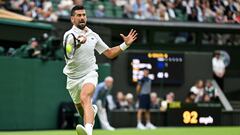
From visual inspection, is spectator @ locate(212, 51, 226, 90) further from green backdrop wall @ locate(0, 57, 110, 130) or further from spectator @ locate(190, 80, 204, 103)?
green backdrop wall @ locate(0, 57, 110, 130)

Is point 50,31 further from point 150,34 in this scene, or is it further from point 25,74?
point 150,34

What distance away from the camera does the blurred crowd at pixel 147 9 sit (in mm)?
22219

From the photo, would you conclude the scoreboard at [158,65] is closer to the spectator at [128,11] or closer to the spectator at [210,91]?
the spectator at [210,91]

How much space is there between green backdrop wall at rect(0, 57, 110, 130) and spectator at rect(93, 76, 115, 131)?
3.04 feet

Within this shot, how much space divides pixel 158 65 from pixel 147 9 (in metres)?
→ 3.20

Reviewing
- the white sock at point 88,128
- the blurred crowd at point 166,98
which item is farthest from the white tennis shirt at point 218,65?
the white sock at point 88,128

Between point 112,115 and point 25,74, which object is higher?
point 25,74

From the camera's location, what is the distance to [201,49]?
26000 mm

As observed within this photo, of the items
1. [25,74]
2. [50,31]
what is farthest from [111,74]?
[25,74]

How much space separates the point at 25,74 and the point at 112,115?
139 inches

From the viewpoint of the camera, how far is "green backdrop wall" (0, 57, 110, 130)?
1884cm

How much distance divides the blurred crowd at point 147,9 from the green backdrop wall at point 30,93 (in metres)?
2.59

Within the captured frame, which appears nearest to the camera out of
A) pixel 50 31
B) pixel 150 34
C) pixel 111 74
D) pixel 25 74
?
pixel 25 74

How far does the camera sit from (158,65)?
2284 centimetres
